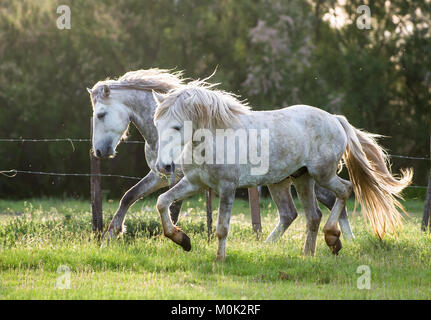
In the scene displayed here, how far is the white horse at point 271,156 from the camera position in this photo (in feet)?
22.2

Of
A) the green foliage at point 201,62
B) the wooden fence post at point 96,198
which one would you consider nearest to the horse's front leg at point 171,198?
the wooden fence post at point 96,198

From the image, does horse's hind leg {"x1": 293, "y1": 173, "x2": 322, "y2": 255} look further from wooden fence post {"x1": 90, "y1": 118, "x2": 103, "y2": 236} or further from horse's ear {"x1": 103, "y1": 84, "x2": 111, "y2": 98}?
wooden fence post {"x1": 90, "y1": 118, "x2": 103, "y2": 236}

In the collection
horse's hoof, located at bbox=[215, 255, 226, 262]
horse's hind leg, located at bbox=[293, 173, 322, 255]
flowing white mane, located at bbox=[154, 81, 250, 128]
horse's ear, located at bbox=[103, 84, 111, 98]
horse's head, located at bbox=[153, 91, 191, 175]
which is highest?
horse's ear, located at bbox=[103, 84, 111, 98]

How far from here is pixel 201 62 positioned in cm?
1741

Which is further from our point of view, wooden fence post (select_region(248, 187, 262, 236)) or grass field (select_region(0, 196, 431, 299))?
wooden fence post (select_region(248, 187, 262, 236))

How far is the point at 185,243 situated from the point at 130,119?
6.29 feet

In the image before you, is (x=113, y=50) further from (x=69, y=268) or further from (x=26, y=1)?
(x=69, y=268)

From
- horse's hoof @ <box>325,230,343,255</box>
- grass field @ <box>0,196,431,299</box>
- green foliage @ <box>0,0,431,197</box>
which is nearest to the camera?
grass field @ <box>0,196,431,299</box>

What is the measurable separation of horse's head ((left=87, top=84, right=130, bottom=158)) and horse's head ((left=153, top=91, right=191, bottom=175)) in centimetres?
145

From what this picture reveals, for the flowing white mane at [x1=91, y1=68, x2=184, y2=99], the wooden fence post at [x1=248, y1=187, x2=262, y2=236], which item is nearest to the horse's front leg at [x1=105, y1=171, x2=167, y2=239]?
the flowing white mane at [x1=91, y1=68, x2=184, y2=99]

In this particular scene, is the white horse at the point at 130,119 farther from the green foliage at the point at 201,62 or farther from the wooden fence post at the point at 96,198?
the green foliage at the point at 201,62

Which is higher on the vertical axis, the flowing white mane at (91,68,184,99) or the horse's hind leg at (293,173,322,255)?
the flowing white mane at (91,68,184,99)

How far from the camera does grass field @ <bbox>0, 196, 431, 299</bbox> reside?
18.9ft
